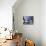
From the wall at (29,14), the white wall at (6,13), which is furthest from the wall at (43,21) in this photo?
the white wall at (6,13)

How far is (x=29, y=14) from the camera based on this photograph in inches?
198

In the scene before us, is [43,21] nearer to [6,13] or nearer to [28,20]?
[28,20]

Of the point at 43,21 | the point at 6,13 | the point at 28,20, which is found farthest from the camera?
the point at 28,20

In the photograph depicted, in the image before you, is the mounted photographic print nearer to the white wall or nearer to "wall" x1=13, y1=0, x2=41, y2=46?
"wall" x1=13, y1=0, x2=41, y2=46

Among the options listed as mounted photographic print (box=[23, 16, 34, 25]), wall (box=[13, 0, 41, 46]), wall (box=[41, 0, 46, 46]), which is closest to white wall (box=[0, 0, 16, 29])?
wall (box=[13, 0, 41, 46])

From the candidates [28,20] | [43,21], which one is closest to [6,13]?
[28,20]

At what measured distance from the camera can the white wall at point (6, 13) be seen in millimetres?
3955

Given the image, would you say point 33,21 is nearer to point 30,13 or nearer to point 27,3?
point 30,13

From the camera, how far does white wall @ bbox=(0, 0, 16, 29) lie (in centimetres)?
396

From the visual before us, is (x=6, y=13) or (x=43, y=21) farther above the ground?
(x=6, y=13)

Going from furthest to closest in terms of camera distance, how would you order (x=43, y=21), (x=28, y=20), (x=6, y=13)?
(x=28, y=20) → (x=43, y=21) → (x=6, y=13)

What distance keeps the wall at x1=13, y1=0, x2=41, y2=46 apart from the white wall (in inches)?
39.4

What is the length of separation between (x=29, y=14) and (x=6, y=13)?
1.35m

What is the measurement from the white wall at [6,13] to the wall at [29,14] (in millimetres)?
1001
